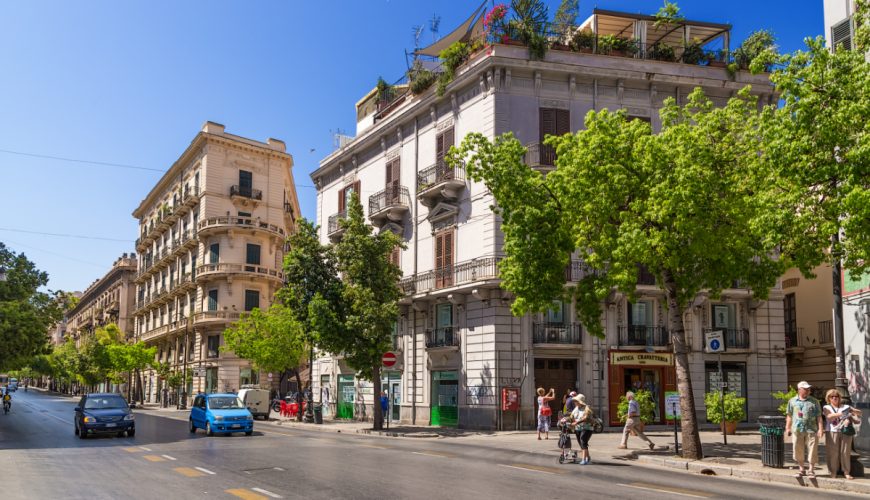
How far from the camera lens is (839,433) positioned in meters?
14.6

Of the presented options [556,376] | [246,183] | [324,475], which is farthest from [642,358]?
[246,183]

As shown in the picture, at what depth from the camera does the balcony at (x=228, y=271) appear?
6144 cm

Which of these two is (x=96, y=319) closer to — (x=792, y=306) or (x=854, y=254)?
(x=792, y=306)

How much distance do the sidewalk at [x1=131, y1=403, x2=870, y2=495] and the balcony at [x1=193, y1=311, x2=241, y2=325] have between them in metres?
27.7

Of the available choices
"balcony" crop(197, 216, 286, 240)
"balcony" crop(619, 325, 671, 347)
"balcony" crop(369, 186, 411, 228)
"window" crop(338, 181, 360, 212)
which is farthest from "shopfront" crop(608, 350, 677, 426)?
"balcony" crop(197, 216, 286, 240)

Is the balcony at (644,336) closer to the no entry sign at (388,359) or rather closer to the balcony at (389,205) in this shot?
the no entry sign at (388,359)

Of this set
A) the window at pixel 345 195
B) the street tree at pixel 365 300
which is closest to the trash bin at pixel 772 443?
the street tree at pixel 365 300

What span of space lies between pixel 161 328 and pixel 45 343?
2966 centimetres

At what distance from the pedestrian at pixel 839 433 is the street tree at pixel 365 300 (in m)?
19.2

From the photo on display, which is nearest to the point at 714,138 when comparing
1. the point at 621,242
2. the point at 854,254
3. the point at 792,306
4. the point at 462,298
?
the point at 621,242

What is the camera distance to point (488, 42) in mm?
33312

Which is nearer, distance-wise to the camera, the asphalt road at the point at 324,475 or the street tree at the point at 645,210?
the asphalt road at the point at 324,475

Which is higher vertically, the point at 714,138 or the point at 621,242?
the point at 714,138

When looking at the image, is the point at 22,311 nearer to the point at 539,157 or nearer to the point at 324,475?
the point at 539,157
